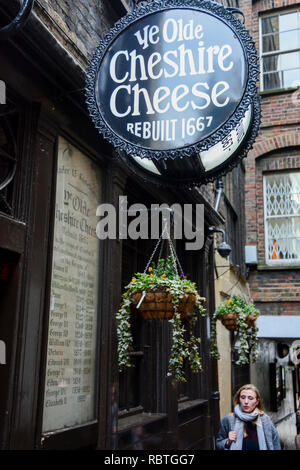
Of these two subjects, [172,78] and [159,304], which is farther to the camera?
[159,304]

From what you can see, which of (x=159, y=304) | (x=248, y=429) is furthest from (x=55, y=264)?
(x=248, y=429)

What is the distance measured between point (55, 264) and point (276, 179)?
9012 millimetres

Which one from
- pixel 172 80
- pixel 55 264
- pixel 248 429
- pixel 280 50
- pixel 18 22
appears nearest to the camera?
pixel 18 22

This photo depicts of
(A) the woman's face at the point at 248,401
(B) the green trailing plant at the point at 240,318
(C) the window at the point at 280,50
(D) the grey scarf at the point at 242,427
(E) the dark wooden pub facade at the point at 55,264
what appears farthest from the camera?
(C) the window at the point at 280,50

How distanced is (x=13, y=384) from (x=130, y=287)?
1494 millimetres

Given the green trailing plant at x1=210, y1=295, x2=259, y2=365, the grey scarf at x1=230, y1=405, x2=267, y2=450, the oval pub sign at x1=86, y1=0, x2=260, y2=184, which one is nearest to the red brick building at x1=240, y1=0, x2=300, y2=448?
the green trailing plant at x1=210, y1=295, x2=259, y2=365

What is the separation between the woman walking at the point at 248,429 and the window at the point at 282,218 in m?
8.05

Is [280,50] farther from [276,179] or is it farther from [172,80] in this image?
[172,80]

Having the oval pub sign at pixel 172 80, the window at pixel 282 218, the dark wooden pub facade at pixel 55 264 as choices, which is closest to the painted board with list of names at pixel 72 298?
the dark wooden pub facade at pixel 55 264

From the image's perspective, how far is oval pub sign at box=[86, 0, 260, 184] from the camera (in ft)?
11.7

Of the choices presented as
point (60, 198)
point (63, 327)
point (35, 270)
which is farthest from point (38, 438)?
point (60, 198)

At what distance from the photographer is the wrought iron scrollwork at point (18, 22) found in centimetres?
316

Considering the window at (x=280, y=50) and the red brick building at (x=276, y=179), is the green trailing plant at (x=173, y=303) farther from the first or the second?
the window at (x=280, y=50)

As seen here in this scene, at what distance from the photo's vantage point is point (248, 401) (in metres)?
3.92
